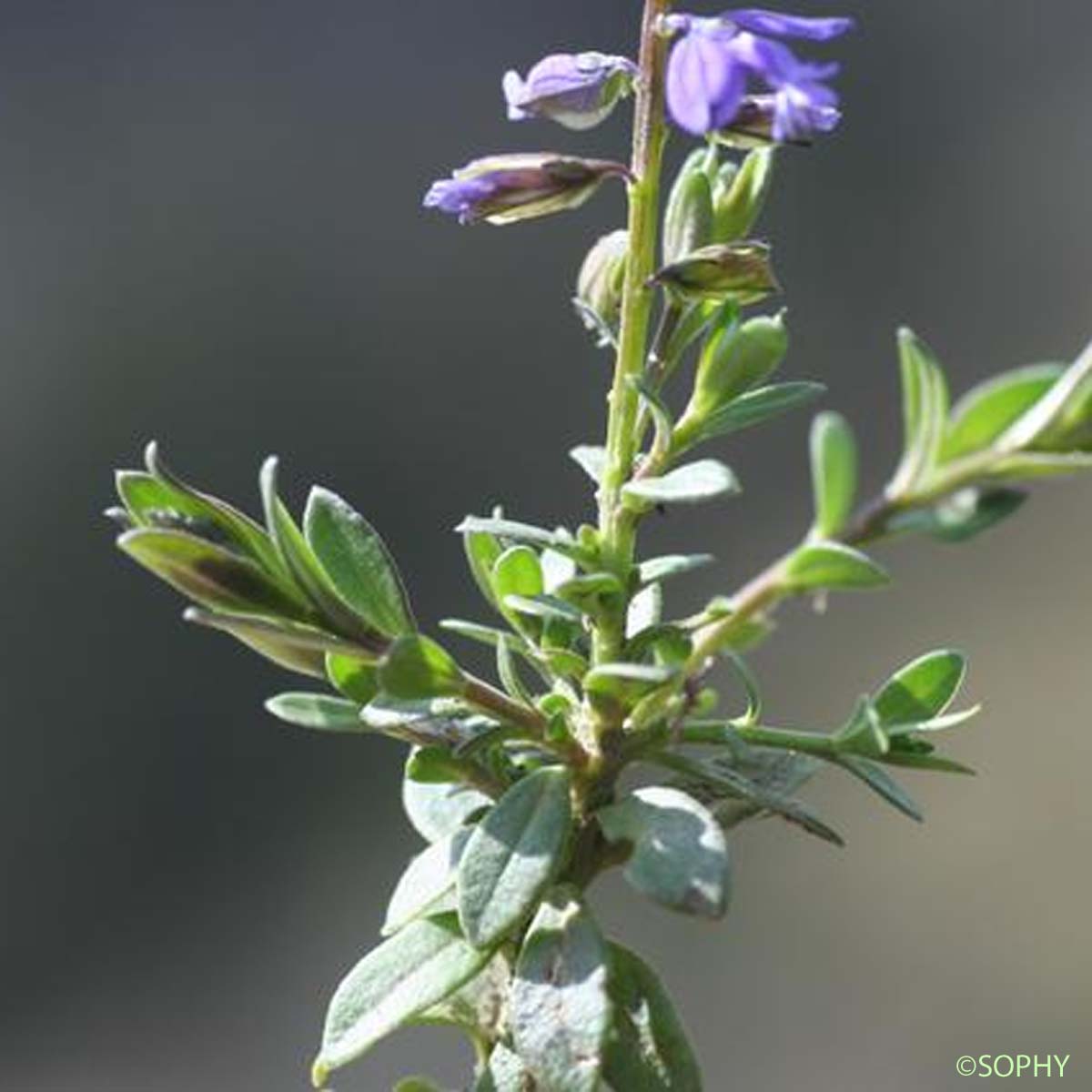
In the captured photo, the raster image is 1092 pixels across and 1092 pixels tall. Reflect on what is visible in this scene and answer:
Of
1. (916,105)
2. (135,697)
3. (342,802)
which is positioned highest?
(916,105)

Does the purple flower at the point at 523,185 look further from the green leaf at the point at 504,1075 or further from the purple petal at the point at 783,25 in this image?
Result: the green leaf at the point at 504,1075

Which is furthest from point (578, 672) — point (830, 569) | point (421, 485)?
point (421, 485)

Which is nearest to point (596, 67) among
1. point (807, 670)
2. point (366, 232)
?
point (807, 670)

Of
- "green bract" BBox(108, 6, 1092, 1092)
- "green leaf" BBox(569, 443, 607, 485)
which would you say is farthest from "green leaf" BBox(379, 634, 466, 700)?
"green leaf" BBox(569, 443, 607, 485)

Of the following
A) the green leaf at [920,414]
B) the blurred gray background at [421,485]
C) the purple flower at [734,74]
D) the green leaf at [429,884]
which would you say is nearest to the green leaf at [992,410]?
the green leaf at [920,414]

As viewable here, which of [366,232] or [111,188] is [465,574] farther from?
[111,188]
